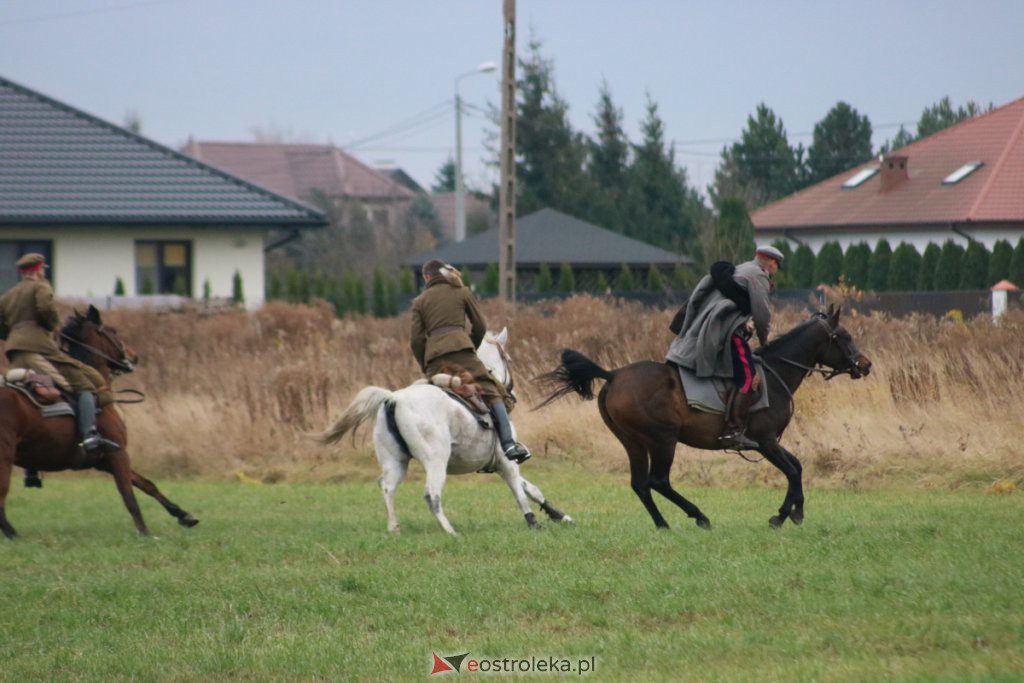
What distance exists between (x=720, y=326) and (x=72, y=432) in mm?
6669

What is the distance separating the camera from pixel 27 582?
10977mm

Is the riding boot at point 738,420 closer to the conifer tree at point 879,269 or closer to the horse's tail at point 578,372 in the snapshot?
the horse's tail at point 578,372

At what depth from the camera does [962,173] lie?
51.7 metres

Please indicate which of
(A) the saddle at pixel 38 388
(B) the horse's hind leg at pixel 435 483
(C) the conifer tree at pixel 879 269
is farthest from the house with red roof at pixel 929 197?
(A) the saddle at pixel 38 388

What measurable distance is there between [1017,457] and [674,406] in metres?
5.19

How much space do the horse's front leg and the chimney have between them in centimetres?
4501

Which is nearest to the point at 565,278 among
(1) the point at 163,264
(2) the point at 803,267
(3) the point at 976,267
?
(2) the point at 803,267

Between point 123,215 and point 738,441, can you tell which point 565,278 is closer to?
point 123,215

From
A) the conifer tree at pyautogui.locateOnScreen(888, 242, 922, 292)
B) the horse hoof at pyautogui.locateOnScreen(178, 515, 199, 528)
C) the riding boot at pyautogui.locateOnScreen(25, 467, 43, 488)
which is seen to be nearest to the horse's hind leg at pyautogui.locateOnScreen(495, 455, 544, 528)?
the horse hoof at pyautogui.locateOnScreen(178, 515, 199, 528)

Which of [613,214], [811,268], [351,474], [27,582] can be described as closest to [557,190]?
[613,214]

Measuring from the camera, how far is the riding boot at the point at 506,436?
42.7 feet

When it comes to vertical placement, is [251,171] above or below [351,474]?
above

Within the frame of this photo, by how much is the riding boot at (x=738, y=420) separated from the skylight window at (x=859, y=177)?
4834 centimetres

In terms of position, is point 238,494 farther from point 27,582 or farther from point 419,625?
point 419,625
